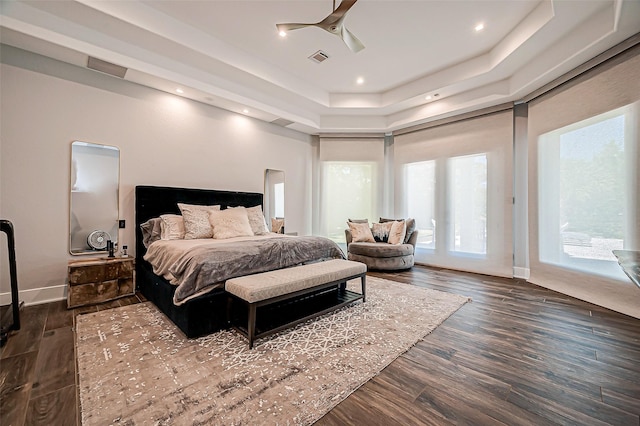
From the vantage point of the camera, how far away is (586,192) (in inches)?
134

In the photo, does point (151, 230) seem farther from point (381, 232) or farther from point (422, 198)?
point (422, 198)

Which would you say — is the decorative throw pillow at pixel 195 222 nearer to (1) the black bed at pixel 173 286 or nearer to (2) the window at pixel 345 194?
(1) the black bed at pixel 173 286

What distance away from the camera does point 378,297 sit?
3.30m

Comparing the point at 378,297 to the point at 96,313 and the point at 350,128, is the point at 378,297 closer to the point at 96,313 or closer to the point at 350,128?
the point at 96,313

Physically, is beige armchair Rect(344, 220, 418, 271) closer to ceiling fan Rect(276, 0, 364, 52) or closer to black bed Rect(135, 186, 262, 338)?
black bed Rect(135, 186, 262, 338)

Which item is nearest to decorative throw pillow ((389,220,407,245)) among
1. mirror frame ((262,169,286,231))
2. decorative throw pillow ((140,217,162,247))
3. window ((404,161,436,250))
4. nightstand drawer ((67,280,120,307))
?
window ((404,161,436,250))

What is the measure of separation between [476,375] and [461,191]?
13.2 ft

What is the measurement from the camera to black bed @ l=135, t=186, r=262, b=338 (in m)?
2.22

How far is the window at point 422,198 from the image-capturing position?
17.9 ft

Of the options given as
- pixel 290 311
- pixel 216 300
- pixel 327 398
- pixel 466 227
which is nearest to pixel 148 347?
pixel 216 300

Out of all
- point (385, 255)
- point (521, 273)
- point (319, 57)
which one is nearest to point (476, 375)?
point (385, 255)

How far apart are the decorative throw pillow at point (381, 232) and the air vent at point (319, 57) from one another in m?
3.23

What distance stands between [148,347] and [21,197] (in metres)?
2.43

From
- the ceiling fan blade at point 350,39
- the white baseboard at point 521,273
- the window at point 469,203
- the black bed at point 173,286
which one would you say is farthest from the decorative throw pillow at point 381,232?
the ceiling fan blade at point 350,39
